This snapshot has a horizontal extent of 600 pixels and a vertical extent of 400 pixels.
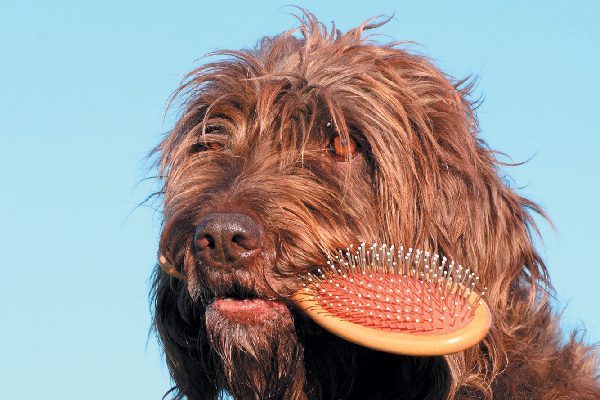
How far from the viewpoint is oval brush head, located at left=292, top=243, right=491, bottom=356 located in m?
3.84

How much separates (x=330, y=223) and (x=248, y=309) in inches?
20.5

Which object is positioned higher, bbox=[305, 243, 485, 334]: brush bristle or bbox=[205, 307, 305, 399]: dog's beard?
bbox=[305, 243, 485, 334]: brush bristle

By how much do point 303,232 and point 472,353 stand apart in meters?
0.97

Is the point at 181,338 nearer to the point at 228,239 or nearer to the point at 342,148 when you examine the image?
the point at 228,239

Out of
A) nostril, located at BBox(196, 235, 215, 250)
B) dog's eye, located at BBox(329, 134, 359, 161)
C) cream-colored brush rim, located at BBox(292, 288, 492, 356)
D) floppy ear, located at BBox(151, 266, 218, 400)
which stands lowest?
floppy ear, located at BBox(151, 266, 218, 400)

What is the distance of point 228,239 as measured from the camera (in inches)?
161

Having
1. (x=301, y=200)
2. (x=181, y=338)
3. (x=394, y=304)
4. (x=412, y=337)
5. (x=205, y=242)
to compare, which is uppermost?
(x=301, y=200)

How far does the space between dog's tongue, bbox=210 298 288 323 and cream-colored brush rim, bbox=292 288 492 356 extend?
0.21 meters

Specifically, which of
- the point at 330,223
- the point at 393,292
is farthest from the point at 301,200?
the point at 393,292

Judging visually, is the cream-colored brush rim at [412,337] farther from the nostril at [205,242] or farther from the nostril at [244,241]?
the nostril at [205,242]

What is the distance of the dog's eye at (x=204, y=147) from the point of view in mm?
5066

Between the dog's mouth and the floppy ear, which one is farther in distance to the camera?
the floppy ear

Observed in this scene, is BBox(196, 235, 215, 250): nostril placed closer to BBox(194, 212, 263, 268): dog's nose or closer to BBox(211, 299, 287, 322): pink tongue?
BBox(194, 212, 263, 268): dog's nose

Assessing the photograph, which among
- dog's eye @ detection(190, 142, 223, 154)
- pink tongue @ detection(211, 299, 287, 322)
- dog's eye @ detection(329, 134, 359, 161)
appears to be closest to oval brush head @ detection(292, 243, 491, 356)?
pink tongue @ detection(211, 299, 287, 322)
